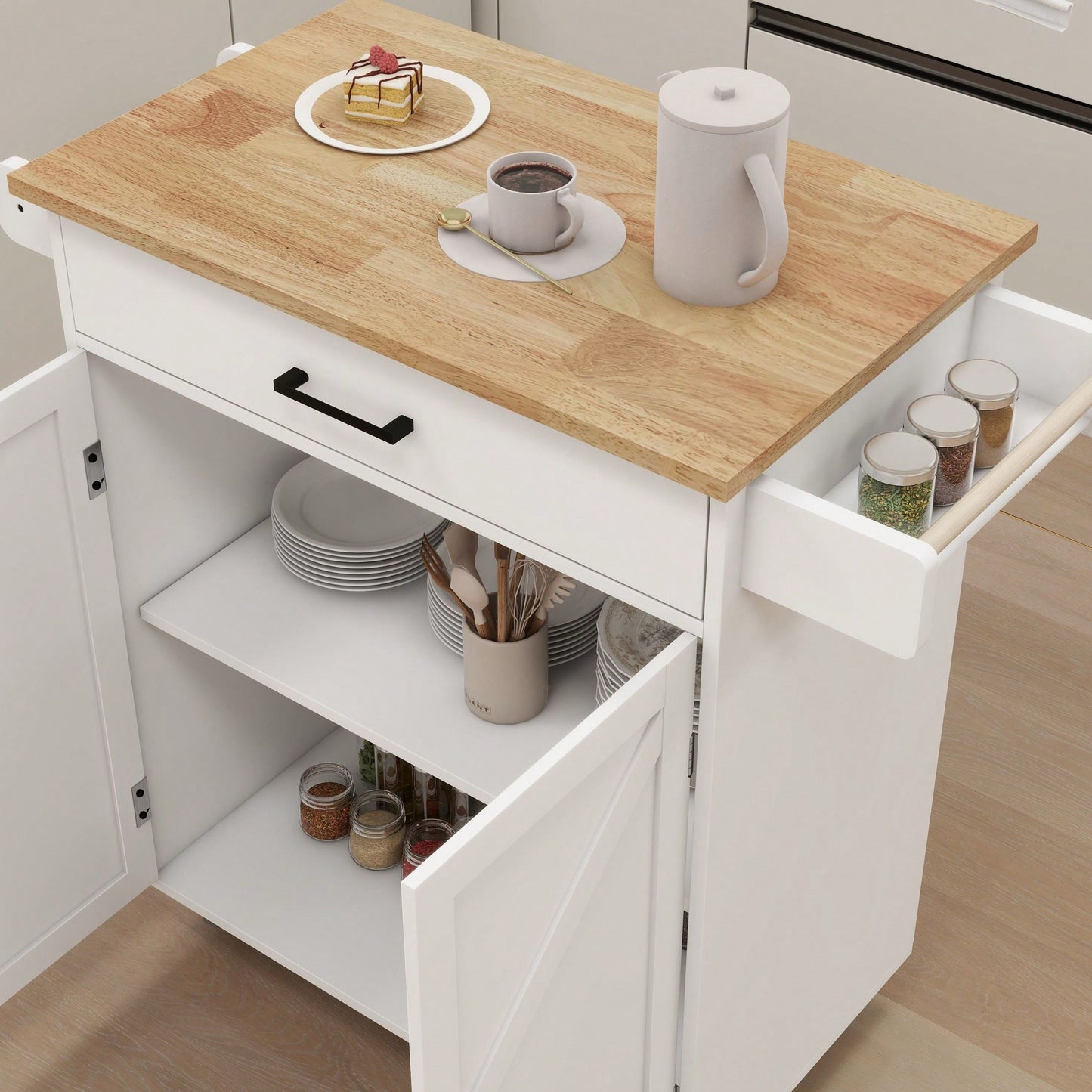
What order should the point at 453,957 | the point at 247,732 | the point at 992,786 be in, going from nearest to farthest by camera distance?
the point at 453,957, the point at 247,732, the point at 992,786

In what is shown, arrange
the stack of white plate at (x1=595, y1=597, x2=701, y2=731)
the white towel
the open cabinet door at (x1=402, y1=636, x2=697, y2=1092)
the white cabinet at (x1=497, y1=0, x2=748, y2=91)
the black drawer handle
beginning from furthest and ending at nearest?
the white cabinet at (x1=497, y1=0, x2=748, y2=91)
the white towel
the stack of white plate at (x1=595, y1=597, x2=701, y2=731)
the black drawer handle
the open cabinet door at (x1=402, y1=636, x2=697, y2=1092)

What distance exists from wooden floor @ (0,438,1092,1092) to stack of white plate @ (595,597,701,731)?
69 centimetres

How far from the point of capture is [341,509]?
1821 mm

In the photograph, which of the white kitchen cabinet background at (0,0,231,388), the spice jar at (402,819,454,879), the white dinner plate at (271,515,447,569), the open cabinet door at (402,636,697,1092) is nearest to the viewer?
the open cabinet door at (402,636,697,1092)

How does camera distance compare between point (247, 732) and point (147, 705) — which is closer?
point (147, 705)

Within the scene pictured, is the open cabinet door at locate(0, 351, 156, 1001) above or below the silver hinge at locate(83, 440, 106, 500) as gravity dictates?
below

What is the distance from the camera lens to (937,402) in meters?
1.28

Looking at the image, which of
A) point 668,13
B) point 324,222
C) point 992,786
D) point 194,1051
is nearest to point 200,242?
point 324,222

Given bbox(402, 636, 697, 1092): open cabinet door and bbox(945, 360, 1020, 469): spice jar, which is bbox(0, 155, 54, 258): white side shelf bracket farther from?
bbox(945, 360, 1020, 469): spice jar

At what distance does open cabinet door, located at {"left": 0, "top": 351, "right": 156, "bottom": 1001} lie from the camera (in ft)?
5.08

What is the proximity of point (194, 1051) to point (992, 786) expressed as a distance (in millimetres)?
1124

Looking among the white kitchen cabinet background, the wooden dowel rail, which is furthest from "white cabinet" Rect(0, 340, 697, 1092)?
the white kitchen cabinet background

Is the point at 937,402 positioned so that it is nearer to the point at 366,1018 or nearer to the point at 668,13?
the point at 366,1018

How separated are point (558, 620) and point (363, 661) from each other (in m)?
0.22
